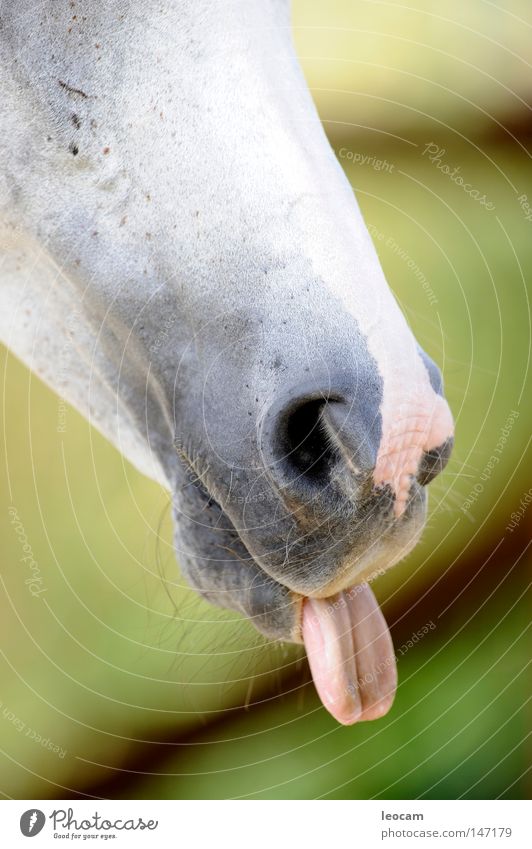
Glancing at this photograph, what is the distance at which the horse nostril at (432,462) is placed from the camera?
52 centimetres

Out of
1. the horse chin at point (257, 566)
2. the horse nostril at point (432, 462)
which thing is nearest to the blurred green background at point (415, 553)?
A: the horse chin at point (257, 566)

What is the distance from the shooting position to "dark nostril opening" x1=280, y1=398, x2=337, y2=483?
0.48 meters

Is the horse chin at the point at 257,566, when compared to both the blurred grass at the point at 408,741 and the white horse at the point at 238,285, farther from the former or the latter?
the blurred grass at the point at 408,741

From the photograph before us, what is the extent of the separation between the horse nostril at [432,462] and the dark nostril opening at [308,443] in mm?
68

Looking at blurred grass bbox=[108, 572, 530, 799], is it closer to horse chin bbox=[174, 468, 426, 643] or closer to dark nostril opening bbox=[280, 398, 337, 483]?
horse chin bbox=[174, 468, 426, 643]

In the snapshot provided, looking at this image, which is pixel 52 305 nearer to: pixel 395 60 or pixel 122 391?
pixel 122 391

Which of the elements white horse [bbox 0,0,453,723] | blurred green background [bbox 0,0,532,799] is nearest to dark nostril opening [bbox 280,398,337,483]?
white horse [bbox 0,0,453,723]

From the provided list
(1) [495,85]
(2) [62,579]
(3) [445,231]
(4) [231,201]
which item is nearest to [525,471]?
(3) [445,231]

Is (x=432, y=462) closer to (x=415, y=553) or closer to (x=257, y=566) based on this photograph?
(x=257, y=566)

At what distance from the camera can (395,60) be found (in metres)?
1.11

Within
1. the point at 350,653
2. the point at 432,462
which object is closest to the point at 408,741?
the point at 350,653

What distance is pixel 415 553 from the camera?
119 cm

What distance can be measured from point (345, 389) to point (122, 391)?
23 centimetres
